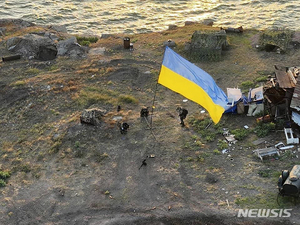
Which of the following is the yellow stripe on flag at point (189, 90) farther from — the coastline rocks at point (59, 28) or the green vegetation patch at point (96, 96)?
the coastline rocks at point (59, 28)

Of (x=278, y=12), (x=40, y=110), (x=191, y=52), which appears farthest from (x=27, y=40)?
(x=278, y=12)

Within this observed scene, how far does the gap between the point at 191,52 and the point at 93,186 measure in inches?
562

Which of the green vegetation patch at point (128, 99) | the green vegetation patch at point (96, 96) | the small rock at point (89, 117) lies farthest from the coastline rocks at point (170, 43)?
the small rock at point (89, 117)

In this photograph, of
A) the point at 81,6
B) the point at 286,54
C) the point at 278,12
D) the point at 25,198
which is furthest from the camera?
the point at 81,6

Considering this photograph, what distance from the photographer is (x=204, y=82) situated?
1631 centimetres

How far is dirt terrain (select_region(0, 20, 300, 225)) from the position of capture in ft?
45.4

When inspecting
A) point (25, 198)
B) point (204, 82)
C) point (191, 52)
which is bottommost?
point (25, 198)

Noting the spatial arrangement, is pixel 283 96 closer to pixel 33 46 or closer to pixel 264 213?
pixel 264 213

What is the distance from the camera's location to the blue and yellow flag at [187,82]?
627 inches

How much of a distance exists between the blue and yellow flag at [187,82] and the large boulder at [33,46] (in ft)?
45.3

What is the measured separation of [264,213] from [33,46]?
71.1ft

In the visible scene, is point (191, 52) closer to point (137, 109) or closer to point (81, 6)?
point (137, 109)

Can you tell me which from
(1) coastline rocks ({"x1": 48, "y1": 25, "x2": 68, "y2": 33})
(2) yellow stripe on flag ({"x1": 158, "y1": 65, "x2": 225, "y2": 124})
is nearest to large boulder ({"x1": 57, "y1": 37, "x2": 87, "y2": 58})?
(1) coastline rocks ({"x1": 48, "y1": 25, "x2": 68, "y2": 33})

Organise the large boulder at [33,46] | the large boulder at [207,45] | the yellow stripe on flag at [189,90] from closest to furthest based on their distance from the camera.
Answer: the yellow stripe on flag at [189,90], the large boulder at [207,45], the large boulder at [33,46]
